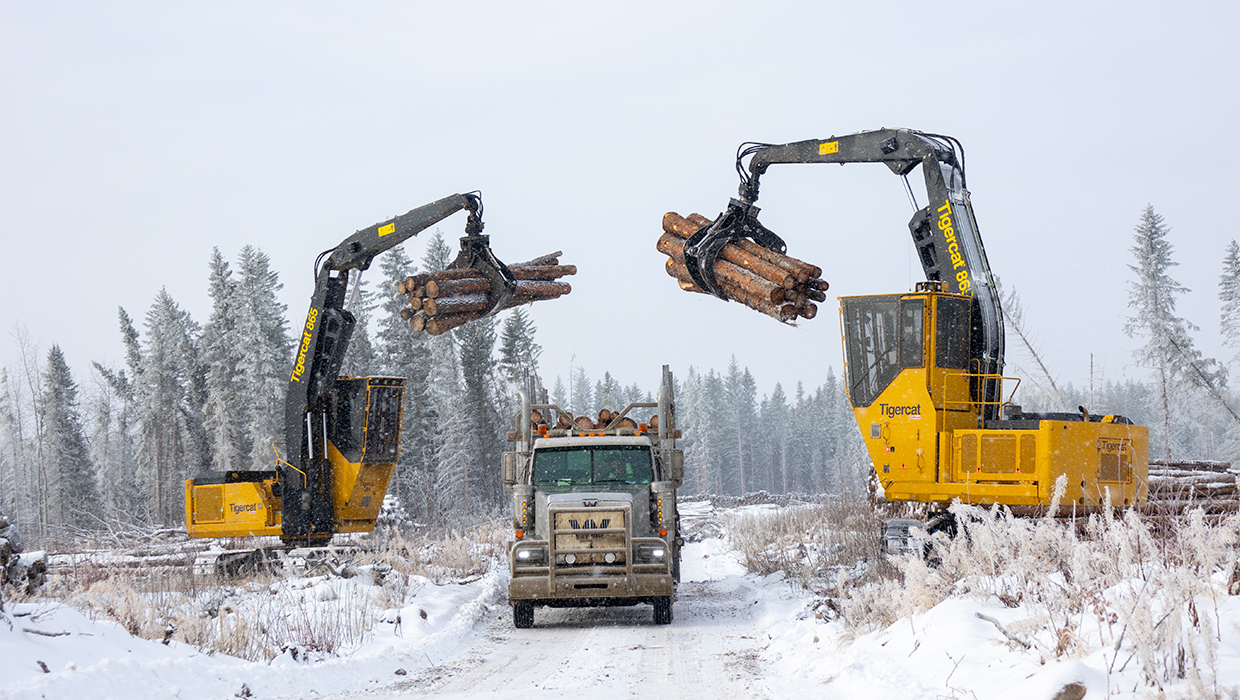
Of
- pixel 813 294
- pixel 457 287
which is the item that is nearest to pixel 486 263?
pixel 457 287

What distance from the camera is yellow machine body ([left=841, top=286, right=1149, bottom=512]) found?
11.5m

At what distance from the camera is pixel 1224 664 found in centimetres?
529

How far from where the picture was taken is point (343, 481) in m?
17.7

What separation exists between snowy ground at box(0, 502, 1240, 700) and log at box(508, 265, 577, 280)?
683cm

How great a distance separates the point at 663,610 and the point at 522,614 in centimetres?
184

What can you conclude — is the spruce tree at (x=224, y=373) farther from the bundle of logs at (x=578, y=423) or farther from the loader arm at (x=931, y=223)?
the loader arm at (x=931, y=223)

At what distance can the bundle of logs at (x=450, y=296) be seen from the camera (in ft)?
52.0

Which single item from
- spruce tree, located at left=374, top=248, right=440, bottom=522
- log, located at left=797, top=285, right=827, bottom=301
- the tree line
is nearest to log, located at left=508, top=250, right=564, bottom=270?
log, located at left=797, top=285, right=827, bottom=301

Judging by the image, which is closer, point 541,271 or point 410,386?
point 541,271

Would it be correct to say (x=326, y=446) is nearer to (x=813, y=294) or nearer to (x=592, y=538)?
(x=592, y=538)

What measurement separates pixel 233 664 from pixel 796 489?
10266 cm

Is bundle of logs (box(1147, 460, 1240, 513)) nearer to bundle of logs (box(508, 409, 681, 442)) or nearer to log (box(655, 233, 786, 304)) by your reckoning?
log (box(655, 233, 786, 304))

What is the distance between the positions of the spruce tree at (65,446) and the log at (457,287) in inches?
1761

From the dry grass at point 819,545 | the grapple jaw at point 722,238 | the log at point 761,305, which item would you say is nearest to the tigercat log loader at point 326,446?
the grapple jaw at point 722,238
